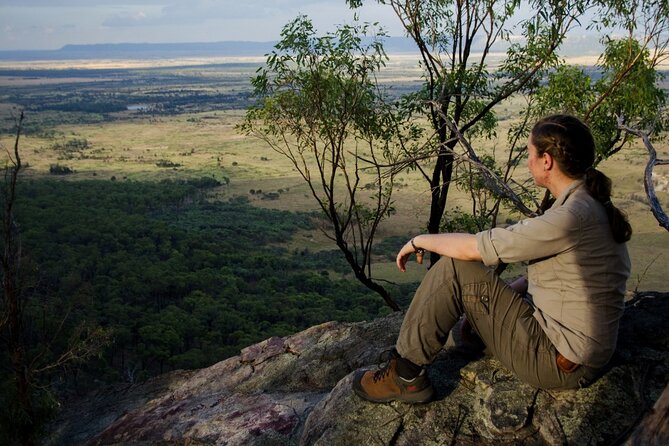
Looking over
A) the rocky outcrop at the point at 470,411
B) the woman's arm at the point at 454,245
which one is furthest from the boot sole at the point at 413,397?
the woman's arm at the point at 454,245

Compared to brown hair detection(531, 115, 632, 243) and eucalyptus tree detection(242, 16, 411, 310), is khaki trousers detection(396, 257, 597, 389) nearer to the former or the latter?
brown hair detection(531, 115, 632, 243)

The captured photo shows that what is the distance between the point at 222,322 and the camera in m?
20.5

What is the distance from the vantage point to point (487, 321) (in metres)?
3.45

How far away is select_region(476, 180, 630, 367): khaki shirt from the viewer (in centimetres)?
298

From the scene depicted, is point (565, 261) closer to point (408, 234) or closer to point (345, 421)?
point (345, 421)

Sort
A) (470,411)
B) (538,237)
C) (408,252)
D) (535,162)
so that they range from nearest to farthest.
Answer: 1. (538,237)
2. (535,162)
3. (408,252)
4. (470,411)

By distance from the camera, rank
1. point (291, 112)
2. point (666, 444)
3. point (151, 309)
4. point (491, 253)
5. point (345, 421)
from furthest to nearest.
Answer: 1. point (151, 309)
2. point (291, 112)
3. point (345, 421)
4. point (491, 253)
5. point (666, 444)

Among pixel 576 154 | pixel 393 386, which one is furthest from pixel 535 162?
pixel 393 386

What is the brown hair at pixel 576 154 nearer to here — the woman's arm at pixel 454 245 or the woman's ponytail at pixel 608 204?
the woman's ponytail at pixel 608 204

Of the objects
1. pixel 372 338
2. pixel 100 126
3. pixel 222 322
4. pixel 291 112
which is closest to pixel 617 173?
pixel 222 322

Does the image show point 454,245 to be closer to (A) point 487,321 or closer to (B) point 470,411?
(A) point 487,321

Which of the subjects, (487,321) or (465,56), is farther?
(465,56)

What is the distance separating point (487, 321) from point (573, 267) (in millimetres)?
599

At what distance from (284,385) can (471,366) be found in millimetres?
2607
